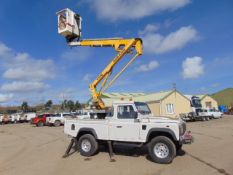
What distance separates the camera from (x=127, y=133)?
436 inches

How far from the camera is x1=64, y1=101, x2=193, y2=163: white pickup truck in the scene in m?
10.1

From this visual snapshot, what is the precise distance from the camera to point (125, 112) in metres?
11.5

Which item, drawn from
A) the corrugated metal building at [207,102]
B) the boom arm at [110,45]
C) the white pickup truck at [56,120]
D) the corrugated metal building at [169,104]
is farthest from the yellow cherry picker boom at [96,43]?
the corrugated metal building at [207,102]

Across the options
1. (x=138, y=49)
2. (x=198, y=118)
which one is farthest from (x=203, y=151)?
(x=198, y=118)

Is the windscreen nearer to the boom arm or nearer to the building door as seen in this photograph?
the boom arm

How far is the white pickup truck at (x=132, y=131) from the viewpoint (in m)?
10.1

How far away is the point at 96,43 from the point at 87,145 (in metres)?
Result: 7.87

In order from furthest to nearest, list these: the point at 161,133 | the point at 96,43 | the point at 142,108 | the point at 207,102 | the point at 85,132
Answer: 1. the point at 207,102
2. the point at 96,43
3. the point at 85,132
4. the point at 142,108
5. the point at 161,133

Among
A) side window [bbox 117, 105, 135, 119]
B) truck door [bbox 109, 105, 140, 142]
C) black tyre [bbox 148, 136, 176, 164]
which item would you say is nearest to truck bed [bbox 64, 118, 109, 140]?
truck door [bbox 109, 105, 140, 142]

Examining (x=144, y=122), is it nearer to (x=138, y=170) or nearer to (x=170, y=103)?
(x=138, y=170)

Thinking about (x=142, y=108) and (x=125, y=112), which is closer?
(x=125, y=112)

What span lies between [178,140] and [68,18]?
34.7 feet

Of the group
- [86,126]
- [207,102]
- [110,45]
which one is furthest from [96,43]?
[207,102]

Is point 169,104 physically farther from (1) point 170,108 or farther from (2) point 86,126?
(2) point 86,126
